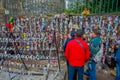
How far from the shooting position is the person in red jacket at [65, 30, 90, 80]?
17.6ft

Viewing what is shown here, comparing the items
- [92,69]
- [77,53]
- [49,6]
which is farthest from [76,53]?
[49,6]

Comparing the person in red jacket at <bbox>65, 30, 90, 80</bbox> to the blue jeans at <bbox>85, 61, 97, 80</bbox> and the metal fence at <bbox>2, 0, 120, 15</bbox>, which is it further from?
the metal fence at <bbox>2, 0, 120, 15</bbox>

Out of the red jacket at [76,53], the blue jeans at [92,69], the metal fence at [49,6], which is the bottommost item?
the blue jeans at [92,69]

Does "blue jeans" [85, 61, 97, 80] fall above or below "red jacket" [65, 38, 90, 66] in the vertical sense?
below

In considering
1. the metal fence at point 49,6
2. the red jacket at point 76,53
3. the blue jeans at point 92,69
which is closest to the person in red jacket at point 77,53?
the red jacket at point 76,53

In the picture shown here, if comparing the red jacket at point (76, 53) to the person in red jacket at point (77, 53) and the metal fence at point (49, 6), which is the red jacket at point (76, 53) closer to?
the person in red jacket at point (77, 53)

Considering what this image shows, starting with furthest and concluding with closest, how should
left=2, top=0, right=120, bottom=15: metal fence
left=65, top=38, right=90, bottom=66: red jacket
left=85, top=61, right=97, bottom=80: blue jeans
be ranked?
left=2, top=0, right=120, bottom=15: metal fence
left=85, top=61, right=97, bottom=80: blue jeans
left=65, top=38, right=90, bottom=66: red jacket

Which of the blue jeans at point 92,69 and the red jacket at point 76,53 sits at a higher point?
the red jacket at point 76,53

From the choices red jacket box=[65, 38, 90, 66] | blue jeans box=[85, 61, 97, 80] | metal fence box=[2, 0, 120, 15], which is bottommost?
blue jeans box=[85, 61, 97, 80]

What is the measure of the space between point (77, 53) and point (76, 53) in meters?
0.03

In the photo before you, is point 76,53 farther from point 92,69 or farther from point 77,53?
point 92,69

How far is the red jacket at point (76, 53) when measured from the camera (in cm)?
536

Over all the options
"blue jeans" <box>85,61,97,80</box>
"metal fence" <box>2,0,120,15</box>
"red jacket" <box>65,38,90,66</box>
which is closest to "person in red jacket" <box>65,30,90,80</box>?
"red jacket" <box>65,38,90,66</box>

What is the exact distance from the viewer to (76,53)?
538cm
